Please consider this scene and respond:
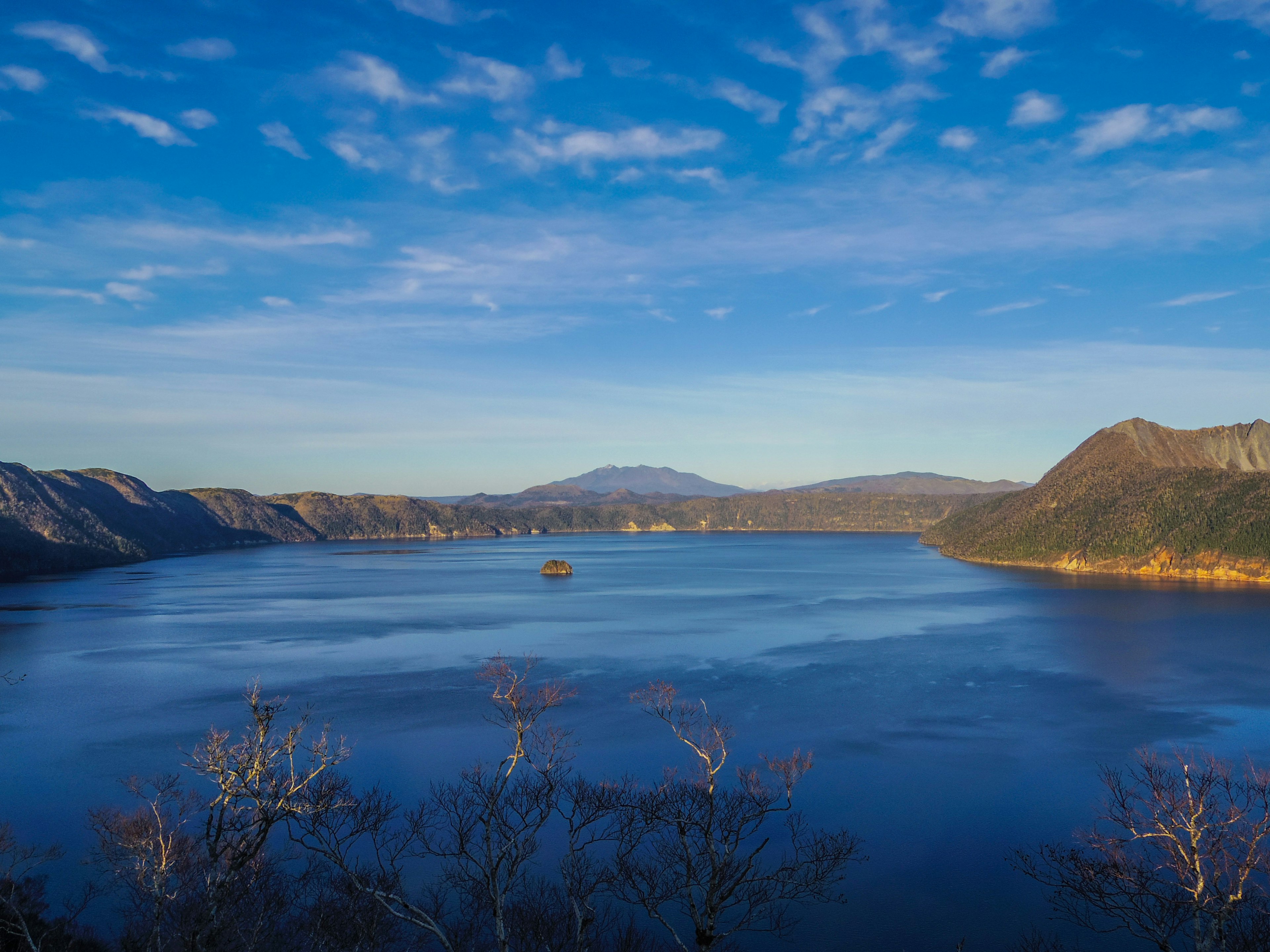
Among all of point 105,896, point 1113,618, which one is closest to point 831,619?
point 1113,618

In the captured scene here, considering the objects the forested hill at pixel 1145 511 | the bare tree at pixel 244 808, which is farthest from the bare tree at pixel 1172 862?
the forested hill at pixel 1145 511

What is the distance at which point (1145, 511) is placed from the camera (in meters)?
125

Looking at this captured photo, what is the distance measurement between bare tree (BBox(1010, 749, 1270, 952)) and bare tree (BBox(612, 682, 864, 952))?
16.6ft

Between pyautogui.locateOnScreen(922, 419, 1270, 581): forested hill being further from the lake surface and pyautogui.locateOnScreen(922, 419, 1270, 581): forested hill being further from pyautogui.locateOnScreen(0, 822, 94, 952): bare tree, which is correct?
pyautogui.locateOnScreen(0, 822, 94, 952): bare tree

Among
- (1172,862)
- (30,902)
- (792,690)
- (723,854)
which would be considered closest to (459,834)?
(723,854)

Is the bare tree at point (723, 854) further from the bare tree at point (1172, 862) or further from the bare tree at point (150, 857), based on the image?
the bare tree at point (150, 857)

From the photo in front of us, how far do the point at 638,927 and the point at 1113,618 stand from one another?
6550 centimetres

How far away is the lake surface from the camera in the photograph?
25.0 meters

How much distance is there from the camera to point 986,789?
28.2 m

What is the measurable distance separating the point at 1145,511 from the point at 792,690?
107594 mm

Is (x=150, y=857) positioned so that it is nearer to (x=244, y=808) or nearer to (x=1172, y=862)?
(x=244, y=808)

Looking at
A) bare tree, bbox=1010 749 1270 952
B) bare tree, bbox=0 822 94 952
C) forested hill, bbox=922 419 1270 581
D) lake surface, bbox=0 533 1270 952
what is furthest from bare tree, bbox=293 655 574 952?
forested hill, bbox=922 419 1270 581

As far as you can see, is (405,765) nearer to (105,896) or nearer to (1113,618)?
(105,896)

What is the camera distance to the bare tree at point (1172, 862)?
13.5m
